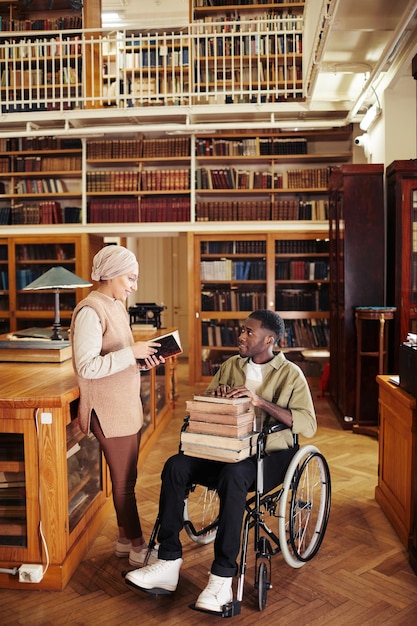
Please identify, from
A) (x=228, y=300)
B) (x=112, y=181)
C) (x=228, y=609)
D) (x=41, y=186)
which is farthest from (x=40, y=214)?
(x=228, y=609)

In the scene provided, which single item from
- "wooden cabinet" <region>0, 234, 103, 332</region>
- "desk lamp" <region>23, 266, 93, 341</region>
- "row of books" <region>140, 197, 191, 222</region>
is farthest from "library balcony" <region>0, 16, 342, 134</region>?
"desk lamp" <region>23, 266, 93, 341</region>

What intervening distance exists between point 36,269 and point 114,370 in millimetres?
5308

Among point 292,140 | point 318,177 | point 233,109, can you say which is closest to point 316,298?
point 318,177

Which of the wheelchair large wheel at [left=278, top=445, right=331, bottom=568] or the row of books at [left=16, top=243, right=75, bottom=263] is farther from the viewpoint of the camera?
the row of books at [left=16, top=243, right=75, bottom=263]

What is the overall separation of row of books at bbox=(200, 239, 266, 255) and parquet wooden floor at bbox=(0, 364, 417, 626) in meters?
4.28

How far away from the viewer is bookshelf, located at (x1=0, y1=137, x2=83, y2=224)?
729 centimetres

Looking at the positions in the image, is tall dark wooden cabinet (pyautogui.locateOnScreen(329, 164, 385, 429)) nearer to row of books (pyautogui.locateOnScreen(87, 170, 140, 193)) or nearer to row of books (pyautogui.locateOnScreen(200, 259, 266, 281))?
row of books (pyautogui.locateOnScreen(200, 259, 266, 281))

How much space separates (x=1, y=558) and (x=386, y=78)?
5.04 metres

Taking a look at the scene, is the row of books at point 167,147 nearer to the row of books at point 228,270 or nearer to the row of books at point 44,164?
the row of books at point 44,164

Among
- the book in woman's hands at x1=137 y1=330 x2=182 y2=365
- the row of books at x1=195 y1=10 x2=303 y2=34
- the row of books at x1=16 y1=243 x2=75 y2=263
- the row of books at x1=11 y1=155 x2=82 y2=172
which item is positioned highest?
the row of books at x1=195 y1=10 x2=303 y2=34

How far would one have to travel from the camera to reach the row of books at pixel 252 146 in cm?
709

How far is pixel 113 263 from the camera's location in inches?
101

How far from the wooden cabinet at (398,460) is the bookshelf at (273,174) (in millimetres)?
3974

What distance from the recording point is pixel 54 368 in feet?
11.0
